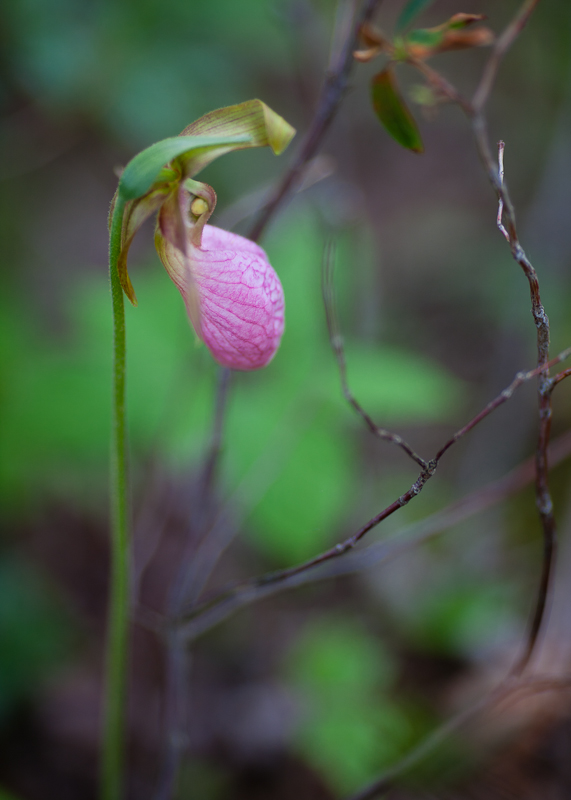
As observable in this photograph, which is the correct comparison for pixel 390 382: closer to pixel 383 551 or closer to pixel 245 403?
pixel 245 403

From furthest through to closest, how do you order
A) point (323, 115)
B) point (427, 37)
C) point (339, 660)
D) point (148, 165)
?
point (339, 660), point (323, 115), point (427, 37), point (148, 165)

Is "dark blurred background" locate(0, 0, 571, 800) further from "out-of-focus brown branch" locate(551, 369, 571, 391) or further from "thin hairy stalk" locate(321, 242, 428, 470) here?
"out-of-focus brown branch" locate(551, 369, 571, 391)

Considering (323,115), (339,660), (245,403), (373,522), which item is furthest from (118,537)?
(339,660)

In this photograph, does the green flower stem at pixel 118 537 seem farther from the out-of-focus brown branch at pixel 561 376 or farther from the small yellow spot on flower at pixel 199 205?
the out-of-focus brown branch at pixel 561 376

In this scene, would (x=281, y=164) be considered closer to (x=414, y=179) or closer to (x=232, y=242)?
(x=414, y=179)

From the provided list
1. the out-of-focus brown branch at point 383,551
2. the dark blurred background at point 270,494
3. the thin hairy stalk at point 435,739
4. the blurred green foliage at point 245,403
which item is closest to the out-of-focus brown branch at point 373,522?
the out-of-focus brown branch at point 383,551
